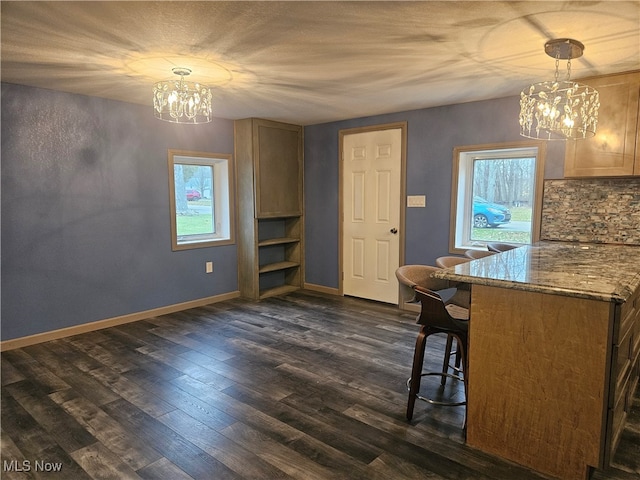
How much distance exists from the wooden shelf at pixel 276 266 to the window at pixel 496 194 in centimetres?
225

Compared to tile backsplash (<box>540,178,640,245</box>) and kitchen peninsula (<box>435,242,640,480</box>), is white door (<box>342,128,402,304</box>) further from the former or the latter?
kitchen peninsula (<box>435,242,640,480</box>)

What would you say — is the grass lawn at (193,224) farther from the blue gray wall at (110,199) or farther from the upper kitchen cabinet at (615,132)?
the upper kitchen cabinet at (615,132)

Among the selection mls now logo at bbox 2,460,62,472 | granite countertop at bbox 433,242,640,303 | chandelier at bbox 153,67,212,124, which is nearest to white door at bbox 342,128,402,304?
granite countertop at bbox 433,242,640,303

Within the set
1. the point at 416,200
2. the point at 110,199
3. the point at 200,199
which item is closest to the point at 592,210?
the point at 416,200

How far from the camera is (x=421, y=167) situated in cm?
456

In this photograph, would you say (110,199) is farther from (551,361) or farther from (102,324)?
(551,361)

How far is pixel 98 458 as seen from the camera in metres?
2.07

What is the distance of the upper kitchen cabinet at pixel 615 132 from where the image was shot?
10.1 ft

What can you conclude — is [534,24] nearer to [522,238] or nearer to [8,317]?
[522,238]

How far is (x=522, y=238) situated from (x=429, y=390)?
2.05 meters

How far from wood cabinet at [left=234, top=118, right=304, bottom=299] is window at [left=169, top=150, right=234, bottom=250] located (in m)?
0.18

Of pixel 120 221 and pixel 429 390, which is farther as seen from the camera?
pixel 120 221

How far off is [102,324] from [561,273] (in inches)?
157

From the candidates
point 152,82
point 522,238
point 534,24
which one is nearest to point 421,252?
point 522,238
